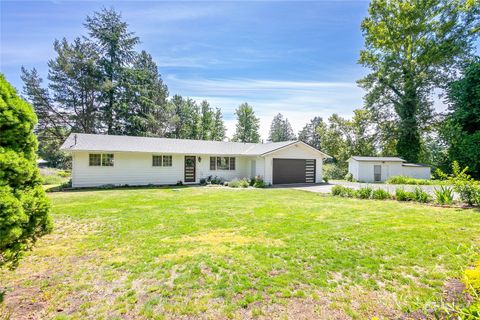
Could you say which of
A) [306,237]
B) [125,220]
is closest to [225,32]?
[125,220]

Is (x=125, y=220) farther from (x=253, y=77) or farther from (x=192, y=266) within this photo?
(x=253, y=77)

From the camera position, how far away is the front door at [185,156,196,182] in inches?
707

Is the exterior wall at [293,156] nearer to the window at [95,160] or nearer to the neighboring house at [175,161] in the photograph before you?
the neighboring house at [175,161]

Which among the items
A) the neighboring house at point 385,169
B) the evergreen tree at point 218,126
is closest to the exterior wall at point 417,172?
the neighboring house at point 385,169

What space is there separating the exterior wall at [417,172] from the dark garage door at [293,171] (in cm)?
991

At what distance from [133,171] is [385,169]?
71.1 ft

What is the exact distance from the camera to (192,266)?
13.3 feet

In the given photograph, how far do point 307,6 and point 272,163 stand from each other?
10418 millimetres

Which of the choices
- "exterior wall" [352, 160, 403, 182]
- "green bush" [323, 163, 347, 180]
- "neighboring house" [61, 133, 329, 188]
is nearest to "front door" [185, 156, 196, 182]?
"neighboring house" [61, 133, 329, 188]

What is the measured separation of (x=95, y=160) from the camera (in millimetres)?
15289

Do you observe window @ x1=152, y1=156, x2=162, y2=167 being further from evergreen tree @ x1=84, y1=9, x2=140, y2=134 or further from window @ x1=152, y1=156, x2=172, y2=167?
evergreen tree @ x1=84, y1=9, x2=140, y2=134

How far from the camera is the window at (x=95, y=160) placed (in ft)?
49.7

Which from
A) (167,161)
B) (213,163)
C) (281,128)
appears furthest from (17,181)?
(281,128)

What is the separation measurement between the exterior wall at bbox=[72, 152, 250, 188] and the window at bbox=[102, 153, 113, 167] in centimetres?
24
